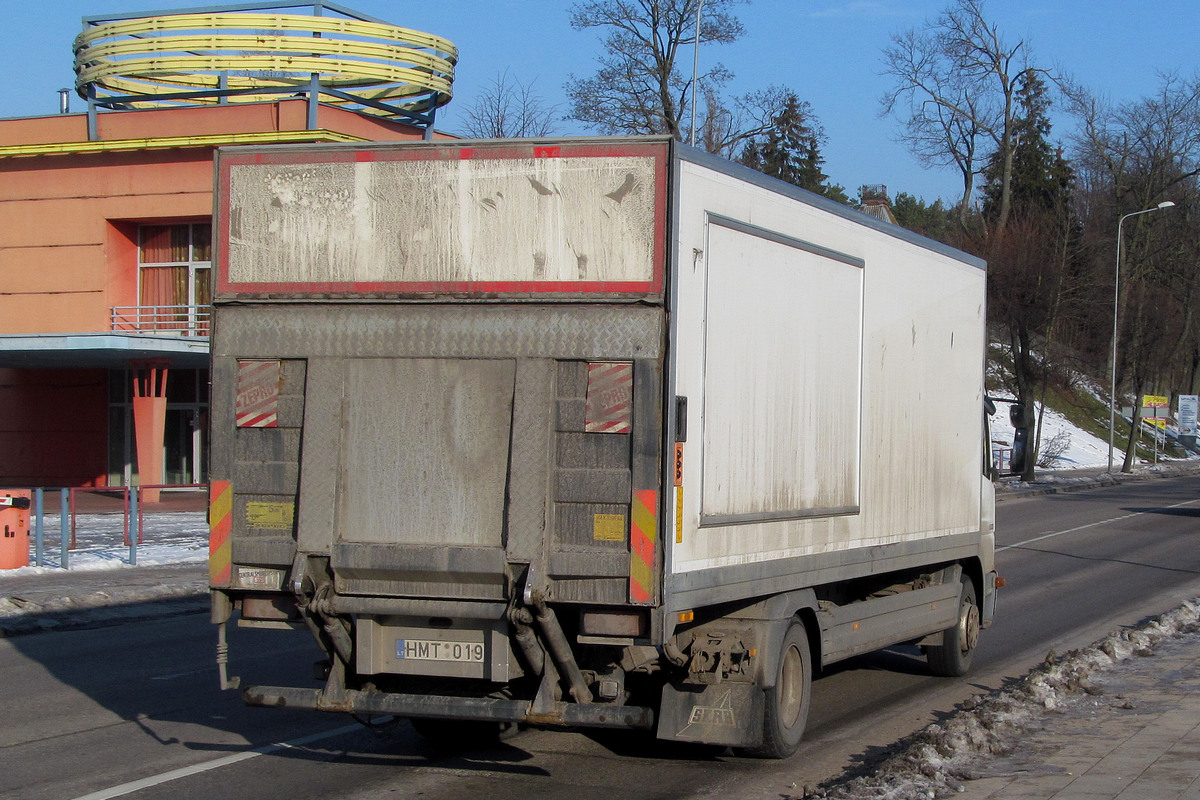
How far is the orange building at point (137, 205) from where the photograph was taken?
31.1m

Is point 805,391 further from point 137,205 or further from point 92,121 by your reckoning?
point 92,121

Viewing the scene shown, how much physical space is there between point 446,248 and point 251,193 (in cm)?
116

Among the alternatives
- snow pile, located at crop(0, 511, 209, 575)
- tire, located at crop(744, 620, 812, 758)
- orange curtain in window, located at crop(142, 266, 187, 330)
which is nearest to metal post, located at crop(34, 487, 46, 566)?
snow pile, located at crop(0, 511, 209, 575)

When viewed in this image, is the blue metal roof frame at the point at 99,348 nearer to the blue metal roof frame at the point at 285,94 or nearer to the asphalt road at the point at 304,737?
the blue metal roof frame at the point at 285,94

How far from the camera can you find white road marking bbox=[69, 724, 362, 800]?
645 centimetres

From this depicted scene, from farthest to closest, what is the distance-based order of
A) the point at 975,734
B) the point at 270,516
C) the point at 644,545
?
the point at 975,734 < the point at 270,516 < the point at 644,545

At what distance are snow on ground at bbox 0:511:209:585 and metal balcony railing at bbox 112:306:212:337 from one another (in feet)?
28.2

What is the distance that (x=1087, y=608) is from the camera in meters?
14.2

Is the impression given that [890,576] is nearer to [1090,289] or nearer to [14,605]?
[14,605]

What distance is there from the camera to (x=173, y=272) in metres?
33.2

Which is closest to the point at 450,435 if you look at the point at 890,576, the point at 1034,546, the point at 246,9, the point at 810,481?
the point at 810,481

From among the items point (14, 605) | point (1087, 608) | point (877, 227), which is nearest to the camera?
point (877, 227)

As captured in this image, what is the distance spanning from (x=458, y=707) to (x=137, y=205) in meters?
28.9

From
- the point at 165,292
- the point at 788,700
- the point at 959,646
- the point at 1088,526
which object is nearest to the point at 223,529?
the point at 788,700
